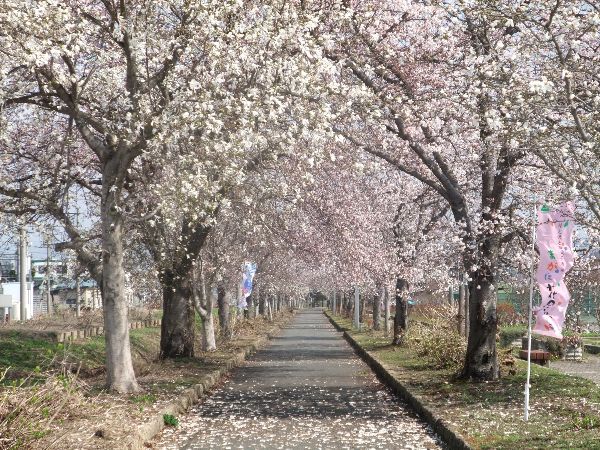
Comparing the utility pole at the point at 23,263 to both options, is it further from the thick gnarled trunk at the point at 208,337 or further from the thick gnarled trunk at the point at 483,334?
the thick gnarled trunk at the point at 483,334

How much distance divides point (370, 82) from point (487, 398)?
608cm

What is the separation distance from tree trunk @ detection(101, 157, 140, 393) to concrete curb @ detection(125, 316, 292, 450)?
1.10 metres

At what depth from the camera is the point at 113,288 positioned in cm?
1409

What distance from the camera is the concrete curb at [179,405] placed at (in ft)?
33.1

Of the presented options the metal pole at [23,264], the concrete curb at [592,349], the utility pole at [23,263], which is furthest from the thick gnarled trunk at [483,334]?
the concrete curb at [592,349]

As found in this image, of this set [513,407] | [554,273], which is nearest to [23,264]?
[513,407]

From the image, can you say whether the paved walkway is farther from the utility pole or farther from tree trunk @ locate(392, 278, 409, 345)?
tree trunk @ locate(392, 278, 409, 345)

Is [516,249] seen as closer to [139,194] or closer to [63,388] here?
[139,194]

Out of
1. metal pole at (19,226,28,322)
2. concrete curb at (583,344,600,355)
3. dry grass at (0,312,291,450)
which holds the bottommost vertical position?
concrete curb at (583,344,600,355)

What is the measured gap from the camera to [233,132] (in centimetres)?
1327

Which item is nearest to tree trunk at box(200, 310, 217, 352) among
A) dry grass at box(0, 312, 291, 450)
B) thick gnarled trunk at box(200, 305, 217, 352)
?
thick gnarled trunk at box(200, 305, 217, 352)

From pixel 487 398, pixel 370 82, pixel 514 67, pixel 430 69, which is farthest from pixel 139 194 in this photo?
pixel 514 67

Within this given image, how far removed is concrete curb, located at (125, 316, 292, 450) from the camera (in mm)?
10086

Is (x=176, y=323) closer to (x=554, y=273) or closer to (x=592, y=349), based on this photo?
(x=554, y=273)
